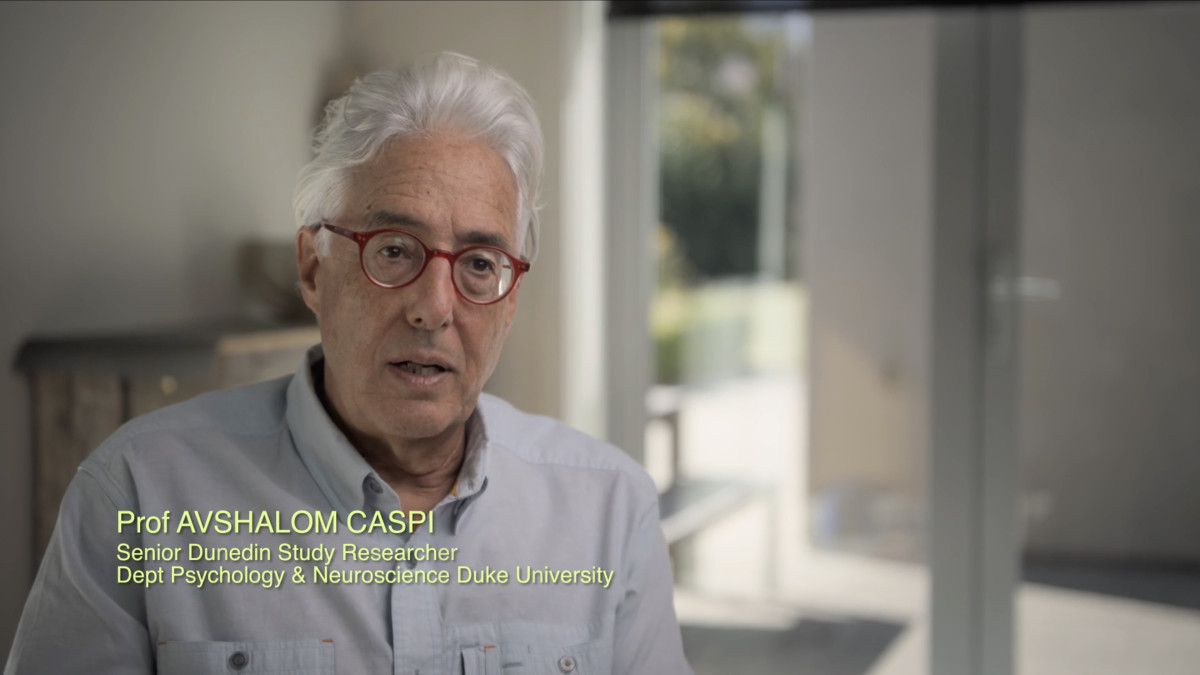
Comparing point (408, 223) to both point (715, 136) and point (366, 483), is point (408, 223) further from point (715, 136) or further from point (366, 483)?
point (715, 136)

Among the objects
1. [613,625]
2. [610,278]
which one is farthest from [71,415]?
[610,278]

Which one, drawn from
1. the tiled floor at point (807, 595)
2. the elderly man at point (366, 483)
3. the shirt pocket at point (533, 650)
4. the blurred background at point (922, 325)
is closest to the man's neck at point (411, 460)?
the elderly man at point (366, 483)

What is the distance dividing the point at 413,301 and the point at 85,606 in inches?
15.1

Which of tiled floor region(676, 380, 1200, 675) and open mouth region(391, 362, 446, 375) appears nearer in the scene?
open mouth region(391, 362, 446, 375)

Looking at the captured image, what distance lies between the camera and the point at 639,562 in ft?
3.53

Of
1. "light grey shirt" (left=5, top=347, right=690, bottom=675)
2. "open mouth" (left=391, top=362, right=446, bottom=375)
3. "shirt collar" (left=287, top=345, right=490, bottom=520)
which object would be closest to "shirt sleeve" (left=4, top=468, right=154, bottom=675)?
"light grey shirt" (left=5, top=347, right=690, bottom=675)

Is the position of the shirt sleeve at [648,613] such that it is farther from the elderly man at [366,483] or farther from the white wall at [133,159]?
the white wall at [133,159]

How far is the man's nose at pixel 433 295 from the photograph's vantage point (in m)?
0.91

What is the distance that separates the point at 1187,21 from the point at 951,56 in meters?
0.49

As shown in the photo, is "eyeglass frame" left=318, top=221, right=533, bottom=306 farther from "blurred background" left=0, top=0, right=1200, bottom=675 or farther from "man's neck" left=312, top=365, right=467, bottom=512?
"blurred background" left=0, top=0, right=1200, bottom=675

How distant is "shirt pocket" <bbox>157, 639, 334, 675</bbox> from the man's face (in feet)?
0.66

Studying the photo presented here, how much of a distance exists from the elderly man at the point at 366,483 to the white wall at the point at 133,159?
19 centimetres

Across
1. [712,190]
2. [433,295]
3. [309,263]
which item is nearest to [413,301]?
[433,295]

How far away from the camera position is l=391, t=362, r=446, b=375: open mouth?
93 centimetres
